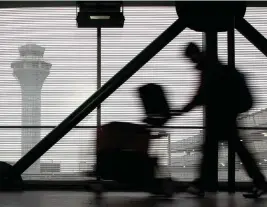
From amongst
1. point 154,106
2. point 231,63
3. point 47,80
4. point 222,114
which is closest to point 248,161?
point 222,114

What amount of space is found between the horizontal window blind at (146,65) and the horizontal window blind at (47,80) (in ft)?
0.72

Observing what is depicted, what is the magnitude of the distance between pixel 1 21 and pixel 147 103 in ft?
10.5

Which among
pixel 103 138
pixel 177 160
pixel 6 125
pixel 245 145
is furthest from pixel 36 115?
pixel 245 145

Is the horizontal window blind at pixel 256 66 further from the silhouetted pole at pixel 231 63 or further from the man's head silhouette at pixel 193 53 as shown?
the man's head silhouette at pixel 193 53

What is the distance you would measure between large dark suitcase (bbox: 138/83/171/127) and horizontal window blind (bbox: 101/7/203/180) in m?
1.94

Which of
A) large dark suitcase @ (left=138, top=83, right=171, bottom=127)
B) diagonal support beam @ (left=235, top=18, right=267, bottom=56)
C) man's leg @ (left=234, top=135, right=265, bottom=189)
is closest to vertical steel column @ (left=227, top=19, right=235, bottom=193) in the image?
diagonal support beam @ (left=235, top=18, right=267, bottom=56)

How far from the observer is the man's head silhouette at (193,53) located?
418cm

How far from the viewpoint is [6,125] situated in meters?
6.25

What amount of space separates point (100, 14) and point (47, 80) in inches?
51.8

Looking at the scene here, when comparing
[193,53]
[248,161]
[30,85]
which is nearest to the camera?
[248,161]

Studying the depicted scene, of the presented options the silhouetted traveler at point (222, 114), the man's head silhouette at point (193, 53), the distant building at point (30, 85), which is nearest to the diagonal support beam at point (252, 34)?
the silhouetted traveler at point (222, 114)

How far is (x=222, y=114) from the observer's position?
4098 mm

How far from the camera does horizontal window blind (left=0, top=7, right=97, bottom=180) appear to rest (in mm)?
6102

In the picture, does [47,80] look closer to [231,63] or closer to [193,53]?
[231,63]
